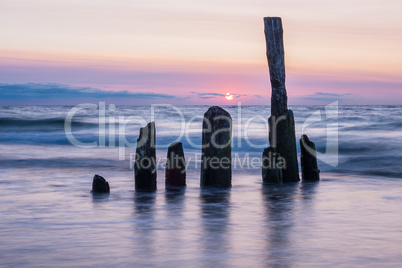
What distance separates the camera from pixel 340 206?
27.1ft

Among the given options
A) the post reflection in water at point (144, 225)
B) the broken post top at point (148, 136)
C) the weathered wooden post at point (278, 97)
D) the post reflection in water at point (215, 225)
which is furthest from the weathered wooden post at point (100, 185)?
the weathered wooden post at point (278, 97)

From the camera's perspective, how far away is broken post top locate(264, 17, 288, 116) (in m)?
9.69

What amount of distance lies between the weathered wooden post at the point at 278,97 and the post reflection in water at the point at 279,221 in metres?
0.72

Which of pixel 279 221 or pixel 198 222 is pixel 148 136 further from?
pixel 279 221

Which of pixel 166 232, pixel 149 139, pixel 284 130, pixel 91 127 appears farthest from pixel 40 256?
pixel 91 127

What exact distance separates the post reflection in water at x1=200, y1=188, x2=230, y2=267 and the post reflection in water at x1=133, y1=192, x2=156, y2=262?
0.59 meters

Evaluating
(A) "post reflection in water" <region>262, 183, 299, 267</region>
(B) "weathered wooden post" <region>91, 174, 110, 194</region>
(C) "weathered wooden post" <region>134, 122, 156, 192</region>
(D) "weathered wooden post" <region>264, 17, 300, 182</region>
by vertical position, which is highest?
(D) "weathered wooden post" <region>264, 17, 300, 182</region>

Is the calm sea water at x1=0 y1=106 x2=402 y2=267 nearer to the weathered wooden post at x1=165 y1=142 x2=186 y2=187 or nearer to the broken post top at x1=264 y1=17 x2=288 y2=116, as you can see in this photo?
the weathered wooden post at x1=165 y1=142 x2=186 y2=187

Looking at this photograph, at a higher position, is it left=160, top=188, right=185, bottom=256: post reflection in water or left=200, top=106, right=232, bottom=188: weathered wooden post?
left=200, top=106, right=232, bottom=188: weathered wooden post

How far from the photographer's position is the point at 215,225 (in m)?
6.84

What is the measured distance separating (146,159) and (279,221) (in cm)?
271

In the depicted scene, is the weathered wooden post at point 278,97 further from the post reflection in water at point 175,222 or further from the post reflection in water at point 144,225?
the post reflection in water at point 144,225

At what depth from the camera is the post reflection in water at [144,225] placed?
5.55 meters

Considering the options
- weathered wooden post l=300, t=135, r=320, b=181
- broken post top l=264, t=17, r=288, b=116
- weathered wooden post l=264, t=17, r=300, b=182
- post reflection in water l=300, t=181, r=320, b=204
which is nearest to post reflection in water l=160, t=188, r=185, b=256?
weathered wooden post l=264, t=17, r=300, b=182
